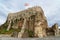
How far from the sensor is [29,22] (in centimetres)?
14888

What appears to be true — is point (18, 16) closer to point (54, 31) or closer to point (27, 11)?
point (27, 11)

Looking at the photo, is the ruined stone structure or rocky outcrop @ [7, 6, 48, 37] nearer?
the ruined stone structure

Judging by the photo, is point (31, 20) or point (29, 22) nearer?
point (31, 20)

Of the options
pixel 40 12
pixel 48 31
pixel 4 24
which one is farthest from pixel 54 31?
pixel 4 24

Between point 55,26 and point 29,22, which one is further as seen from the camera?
point 55,26

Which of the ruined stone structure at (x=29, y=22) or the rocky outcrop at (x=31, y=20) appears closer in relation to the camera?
the ruined stone structure at (x=29, y=22)

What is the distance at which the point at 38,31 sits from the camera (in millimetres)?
137000

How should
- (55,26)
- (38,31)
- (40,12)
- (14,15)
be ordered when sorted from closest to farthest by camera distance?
(38,31)
(40,12)
(14,15)
(55,26)

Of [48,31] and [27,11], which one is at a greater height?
[27,11]

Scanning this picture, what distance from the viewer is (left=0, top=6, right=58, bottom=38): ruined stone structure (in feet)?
457

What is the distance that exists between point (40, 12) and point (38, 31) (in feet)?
62.2

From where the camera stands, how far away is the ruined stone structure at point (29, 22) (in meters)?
139

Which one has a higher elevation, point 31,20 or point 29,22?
point 31,20

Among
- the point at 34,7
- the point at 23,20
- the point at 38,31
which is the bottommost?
the point at 38,31
